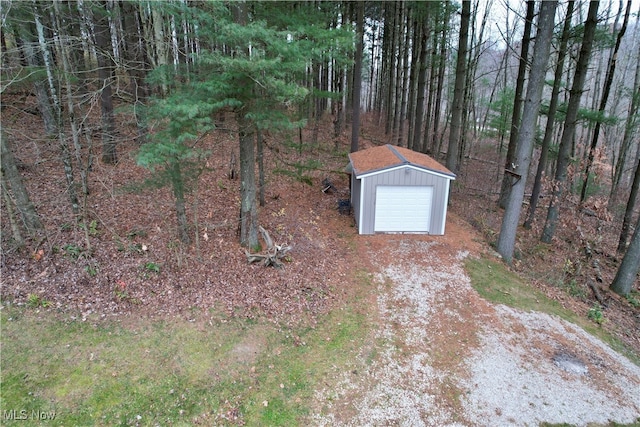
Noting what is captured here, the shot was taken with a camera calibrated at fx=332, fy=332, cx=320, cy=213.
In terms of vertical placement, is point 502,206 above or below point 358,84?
below

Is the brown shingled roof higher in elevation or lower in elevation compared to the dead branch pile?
higher

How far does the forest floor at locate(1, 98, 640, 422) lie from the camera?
6.12m

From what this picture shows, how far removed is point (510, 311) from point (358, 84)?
32.4ft

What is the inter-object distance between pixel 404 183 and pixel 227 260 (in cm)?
602

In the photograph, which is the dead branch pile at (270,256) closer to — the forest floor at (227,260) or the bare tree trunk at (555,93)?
the forest floor at (227,260)

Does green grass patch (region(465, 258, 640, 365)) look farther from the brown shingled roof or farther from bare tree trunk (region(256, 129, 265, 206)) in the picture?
bare tree trunk (region(256, 129, 265, 206))

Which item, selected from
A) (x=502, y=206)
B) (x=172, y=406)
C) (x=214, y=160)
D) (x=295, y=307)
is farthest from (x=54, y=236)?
(x=502, y=206)

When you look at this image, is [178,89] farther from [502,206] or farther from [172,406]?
[502,206]

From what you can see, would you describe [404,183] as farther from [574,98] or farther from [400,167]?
[574,98]

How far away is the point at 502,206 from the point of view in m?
15.5

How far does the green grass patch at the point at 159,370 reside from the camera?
4.37 m

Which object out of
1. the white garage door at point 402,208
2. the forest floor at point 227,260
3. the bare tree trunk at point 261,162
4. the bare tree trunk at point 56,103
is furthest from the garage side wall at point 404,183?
the bare tree trunk at point 56,103

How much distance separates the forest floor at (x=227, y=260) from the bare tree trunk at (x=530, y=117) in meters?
1.02

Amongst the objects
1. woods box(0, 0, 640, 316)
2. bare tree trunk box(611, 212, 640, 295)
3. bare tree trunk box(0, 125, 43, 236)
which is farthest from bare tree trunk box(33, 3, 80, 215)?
bare tree trunk box(611, 212, 640, 295)
